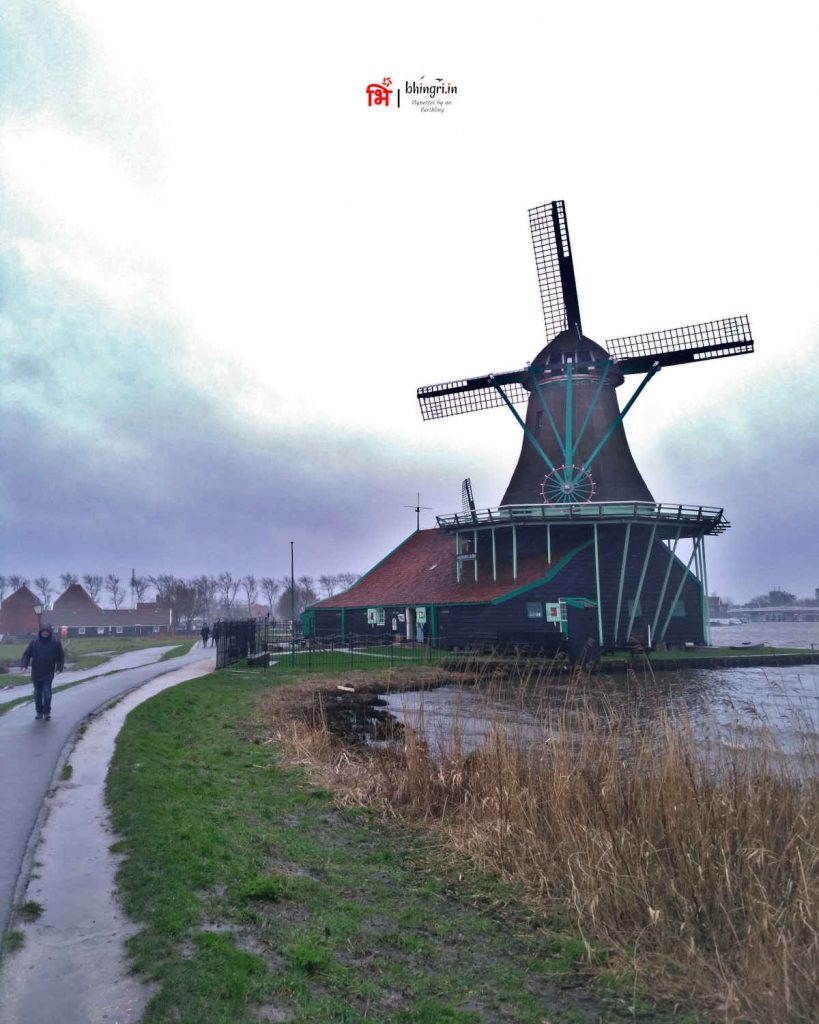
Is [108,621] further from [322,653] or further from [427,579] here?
[322,653]

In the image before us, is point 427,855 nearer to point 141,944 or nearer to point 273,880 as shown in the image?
point 273,880

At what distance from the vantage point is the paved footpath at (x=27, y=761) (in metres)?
6.75

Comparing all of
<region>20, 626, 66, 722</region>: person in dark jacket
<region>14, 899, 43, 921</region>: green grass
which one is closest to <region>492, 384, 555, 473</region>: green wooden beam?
<region>20, 626, 66, 722</region>: person in dark jacket

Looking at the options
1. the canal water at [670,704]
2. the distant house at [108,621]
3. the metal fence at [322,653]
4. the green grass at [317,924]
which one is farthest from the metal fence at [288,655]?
the distant house at [108,621]

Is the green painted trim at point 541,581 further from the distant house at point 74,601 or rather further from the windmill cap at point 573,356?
the distant house at point 74,601

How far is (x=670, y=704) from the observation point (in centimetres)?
980

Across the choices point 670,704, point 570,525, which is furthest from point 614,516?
point 670,704

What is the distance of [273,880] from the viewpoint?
21.7 feet

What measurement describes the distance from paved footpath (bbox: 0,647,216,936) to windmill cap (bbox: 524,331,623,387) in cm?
2880

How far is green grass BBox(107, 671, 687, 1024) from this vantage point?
4734 millimetres

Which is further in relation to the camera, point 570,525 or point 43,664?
point 570,525

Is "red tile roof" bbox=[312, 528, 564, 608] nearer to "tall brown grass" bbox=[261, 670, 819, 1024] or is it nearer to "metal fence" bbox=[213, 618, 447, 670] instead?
"metal fence" bbox=[213, 618, 447, 670]

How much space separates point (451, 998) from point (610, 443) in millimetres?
38973

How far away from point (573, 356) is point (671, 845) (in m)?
38.0
